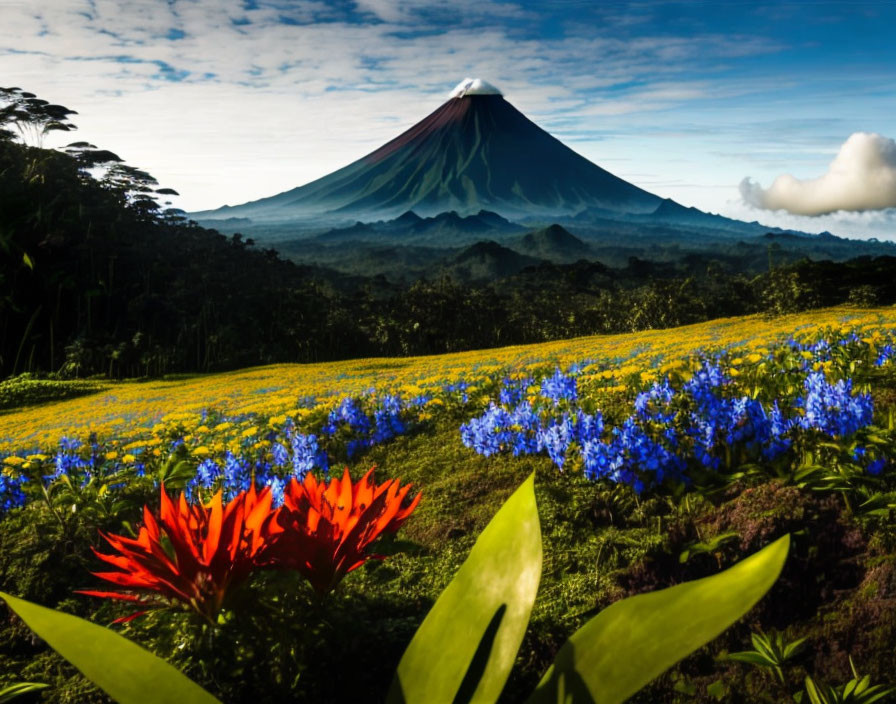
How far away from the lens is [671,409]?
3.23 m

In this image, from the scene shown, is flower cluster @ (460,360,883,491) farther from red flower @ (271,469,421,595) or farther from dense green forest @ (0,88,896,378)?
dense green forest @ (0,88,896,378)

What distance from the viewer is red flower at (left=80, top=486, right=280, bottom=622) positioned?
1.24 meters

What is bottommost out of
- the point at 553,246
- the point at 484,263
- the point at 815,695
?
the point at 815,695

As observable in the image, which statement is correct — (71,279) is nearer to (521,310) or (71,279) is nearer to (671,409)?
(521,310)

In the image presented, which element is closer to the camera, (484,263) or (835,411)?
(835,411)

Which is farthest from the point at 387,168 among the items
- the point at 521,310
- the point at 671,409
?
the point at 671,409

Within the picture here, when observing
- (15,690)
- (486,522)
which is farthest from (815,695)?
(15,690)

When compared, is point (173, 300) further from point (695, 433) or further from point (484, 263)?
point (484, 263)

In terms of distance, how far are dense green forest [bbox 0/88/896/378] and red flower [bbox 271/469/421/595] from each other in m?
30.9

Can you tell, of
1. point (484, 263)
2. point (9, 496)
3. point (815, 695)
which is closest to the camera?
point (815, 695)

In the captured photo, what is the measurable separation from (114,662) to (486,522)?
186cm

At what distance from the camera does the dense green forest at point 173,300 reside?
120 ft

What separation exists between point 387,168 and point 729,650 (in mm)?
205699

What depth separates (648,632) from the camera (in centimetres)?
97
